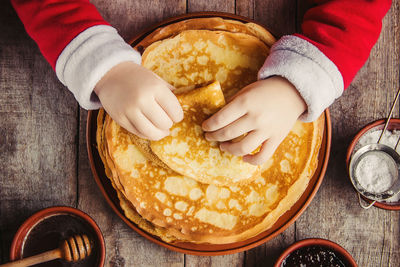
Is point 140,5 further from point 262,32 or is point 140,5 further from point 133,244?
point 133,244

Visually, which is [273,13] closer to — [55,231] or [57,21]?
[57,21]

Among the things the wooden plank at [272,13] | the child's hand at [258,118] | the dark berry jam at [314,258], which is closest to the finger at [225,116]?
the child's hand at [258,118]

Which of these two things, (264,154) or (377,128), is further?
(377,128)

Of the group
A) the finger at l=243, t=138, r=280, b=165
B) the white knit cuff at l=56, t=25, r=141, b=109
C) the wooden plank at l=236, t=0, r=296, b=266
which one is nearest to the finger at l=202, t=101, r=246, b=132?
the finger at l=243, t=138, r=280, b=165

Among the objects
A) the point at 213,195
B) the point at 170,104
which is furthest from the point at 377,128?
the point at 170,104

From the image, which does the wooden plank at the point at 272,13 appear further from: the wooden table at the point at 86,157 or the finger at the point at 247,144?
the finger at the point at 247,144

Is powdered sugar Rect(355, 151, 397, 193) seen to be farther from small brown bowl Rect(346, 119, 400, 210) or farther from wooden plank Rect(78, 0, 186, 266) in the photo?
wooden plank Rect(78, 0, 186, 266)

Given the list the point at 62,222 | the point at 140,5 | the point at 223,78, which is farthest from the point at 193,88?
the point at 62,222
